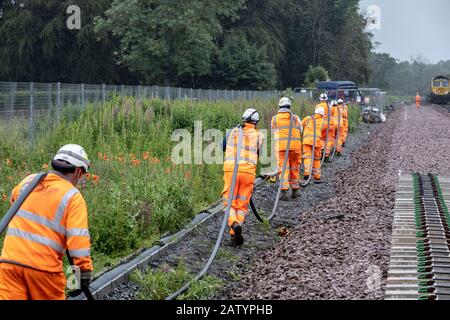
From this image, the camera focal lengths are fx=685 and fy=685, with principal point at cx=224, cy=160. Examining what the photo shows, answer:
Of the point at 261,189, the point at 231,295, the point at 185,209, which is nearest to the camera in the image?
the point at 231,295

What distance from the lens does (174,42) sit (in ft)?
Answer: 135

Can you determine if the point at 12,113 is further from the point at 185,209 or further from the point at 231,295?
the point at 231,295

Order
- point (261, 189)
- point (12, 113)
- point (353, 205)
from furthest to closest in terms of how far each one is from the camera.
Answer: point (12, 113)
point (261, 189)
point (353, 205)

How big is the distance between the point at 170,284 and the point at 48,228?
2610mm

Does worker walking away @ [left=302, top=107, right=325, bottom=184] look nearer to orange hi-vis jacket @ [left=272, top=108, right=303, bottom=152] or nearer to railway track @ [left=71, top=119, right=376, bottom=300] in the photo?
orange hi-vis jacket @ [left=272, top=108, right=303, bottom=152]

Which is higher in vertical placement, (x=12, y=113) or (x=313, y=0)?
(x=313, y=0)

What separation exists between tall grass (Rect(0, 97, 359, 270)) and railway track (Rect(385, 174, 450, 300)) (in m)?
Answer: 3.40

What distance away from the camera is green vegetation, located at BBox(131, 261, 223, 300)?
24.6 feet

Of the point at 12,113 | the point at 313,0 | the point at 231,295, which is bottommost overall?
the point at 231,295

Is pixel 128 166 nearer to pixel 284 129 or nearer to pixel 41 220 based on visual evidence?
pixel 284 129

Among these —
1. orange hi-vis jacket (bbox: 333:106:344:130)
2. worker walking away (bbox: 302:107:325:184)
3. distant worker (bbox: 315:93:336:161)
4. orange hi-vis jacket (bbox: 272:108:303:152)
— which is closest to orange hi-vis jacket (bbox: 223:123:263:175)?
orange hi-vis jacket (bbox: 272:108:303:152)

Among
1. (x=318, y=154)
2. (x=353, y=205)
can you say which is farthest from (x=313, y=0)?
(x=353, y=205)

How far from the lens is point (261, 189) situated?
15.5m
